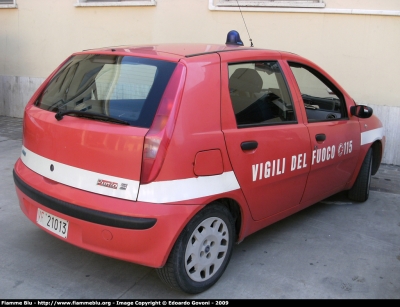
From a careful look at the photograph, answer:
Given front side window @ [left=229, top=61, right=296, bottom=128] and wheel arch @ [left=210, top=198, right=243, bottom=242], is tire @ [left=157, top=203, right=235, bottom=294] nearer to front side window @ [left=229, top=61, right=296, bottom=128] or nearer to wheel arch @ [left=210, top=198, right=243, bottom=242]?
wheel arch @ [left=210, top=198, right=243, bottom=242]

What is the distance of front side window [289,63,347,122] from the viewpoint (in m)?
4.20

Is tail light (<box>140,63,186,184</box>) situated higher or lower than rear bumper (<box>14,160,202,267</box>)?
higher

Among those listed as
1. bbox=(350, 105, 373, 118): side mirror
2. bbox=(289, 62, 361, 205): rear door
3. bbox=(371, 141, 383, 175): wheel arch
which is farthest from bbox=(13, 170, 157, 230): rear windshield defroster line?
bbox=(371, 141, 383, 175): wheel arch

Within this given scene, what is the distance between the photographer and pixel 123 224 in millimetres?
2830

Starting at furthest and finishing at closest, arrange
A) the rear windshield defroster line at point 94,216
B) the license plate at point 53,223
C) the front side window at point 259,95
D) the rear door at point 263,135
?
the front side window at point 259,95 < the rear door at point 263,135 < the license plate at point 53,223 < the rear windshield defroster line at point 94,216

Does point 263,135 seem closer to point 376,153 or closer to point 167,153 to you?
Answer: point 167,153

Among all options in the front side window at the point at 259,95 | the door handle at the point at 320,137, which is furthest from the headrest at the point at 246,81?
the door handle at the point at 320,137

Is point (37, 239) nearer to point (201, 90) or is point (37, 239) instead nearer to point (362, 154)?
point (201, 90)

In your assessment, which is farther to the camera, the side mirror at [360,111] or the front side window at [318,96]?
the side mirror at [360,111]

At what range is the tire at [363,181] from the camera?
201 inches

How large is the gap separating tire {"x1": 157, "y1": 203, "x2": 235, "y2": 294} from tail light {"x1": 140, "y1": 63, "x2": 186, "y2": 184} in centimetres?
44

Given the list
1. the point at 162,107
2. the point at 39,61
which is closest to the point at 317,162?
the point at 162,107

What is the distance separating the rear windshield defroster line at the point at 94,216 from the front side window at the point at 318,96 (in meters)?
1.93

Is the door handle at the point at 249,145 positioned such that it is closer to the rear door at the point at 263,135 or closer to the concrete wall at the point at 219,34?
the rear door at the point at 263,135
